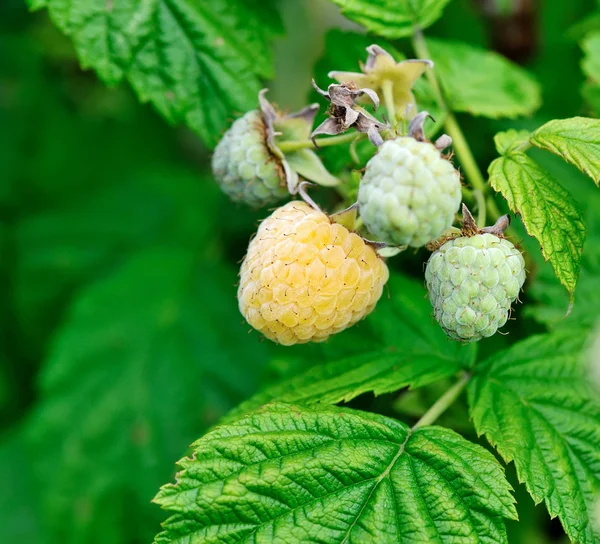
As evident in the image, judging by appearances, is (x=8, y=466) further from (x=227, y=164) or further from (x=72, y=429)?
(x=227, y=164)

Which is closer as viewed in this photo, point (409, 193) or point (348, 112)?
point (409, 193)

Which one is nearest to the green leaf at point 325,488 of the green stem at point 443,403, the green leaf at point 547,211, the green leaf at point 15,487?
the green stem at point 443,403

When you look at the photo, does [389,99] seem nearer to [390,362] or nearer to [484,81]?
[390,362]

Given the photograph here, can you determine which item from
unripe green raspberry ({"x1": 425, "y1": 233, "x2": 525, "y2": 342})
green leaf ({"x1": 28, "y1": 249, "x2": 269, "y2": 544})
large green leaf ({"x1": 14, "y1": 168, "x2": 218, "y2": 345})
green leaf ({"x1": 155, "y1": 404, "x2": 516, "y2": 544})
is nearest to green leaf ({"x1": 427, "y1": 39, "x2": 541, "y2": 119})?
unripe green raspberry ({"x1": 425, "y1": 233, "x2": 525, "y2": 342})

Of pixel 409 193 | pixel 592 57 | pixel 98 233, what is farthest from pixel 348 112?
pixel 98 233

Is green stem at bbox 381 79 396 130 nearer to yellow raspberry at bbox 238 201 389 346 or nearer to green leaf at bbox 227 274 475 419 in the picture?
yellow raspberry at bbox 238 201 389 346

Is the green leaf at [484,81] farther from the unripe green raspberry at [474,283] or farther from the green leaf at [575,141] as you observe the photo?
the unripe green raspberry at [474,283]
